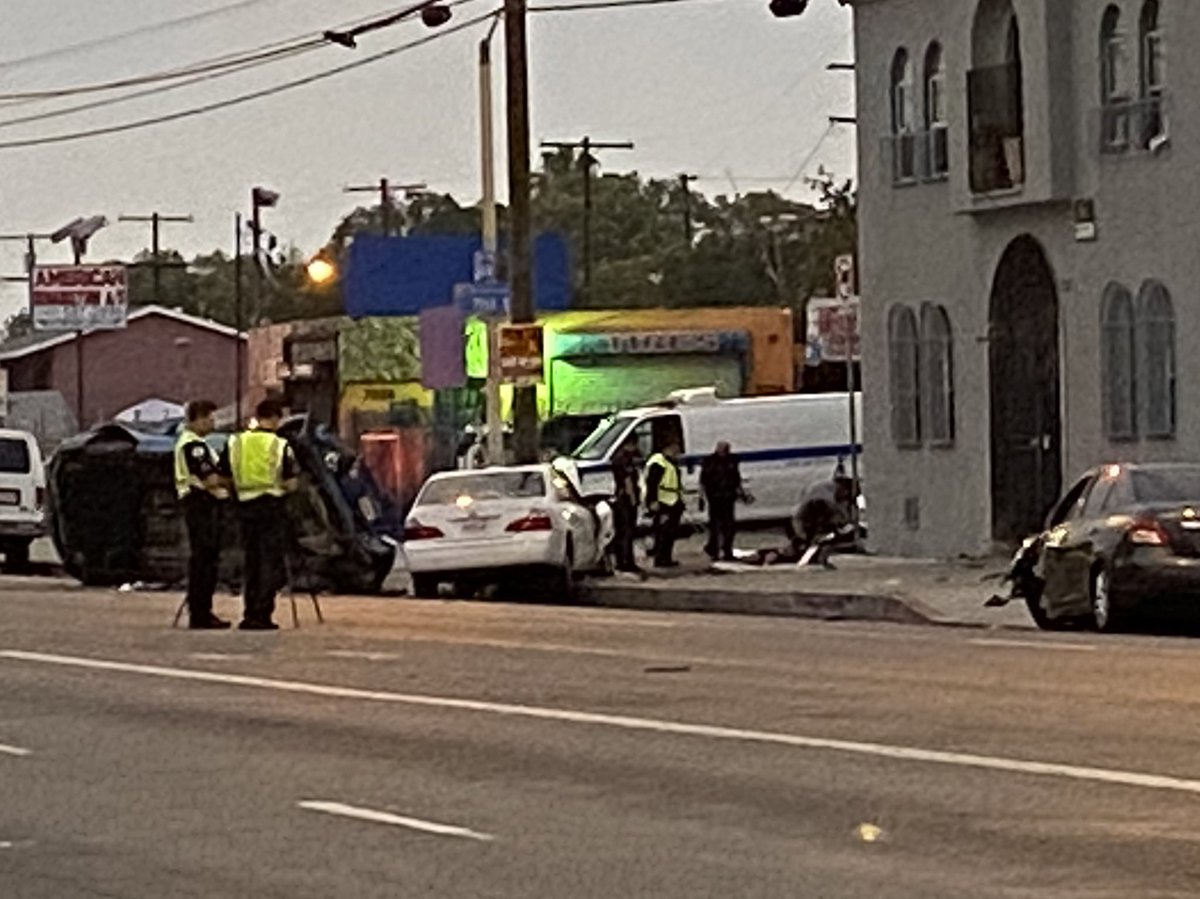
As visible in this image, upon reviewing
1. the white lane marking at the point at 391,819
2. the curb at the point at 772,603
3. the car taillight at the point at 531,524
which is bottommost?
the curb at the point at 772,603

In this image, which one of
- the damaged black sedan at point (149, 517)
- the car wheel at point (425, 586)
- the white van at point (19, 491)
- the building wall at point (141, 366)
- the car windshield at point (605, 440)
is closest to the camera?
the car wheel at point (425, 586)

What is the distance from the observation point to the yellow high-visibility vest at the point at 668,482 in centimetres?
3828

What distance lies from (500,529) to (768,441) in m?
12.9

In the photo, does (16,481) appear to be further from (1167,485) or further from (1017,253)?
(1167,485)

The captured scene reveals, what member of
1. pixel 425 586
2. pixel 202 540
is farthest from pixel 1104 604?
pixel 425 586

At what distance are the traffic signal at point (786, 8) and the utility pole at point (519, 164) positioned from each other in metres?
3.20

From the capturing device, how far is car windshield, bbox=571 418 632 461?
4634 centimetres

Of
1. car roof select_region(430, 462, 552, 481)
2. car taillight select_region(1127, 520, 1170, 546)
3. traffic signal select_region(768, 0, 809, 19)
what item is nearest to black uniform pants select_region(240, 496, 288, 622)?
car taillight select_region(1127, 520, 1170, 546)

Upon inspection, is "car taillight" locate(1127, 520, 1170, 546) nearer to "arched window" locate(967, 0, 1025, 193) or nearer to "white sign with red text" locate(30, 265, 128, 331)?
"arched window" locate(967, 0, 1025, 193)

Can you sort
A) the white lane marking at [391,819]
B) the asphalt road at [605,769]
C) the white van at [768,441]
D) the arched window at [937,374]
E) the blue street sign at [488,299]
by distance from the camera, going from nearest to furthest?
the asphalt road at [605,769], the white lane marking at [391,819], the arched window at [937,374], the blue street sign at [488,299], the white van at [768,441]

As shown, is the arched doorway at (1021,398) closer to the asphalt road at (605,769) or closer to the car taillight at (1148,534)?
the car taillight at (1148,534)

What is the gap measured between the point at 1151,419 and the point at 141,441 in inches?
455

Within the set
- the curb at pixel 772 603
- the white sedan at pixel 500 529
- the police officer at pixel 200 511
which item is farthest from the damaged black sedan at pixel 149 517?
the police officer at pixel 200 511

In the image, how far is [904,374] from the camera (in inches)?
1624
